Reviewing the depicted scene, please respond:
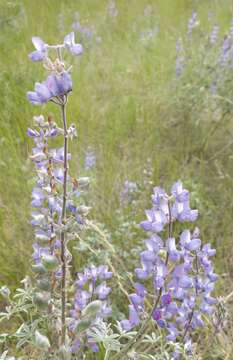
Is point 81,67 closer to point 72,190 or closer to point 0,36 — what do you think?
point 0,36

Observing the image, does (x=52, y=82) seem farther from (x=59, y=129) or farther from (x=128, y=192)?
(x=128, y=192)

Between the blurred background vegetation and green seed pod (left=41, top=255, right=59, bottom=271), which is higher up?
the blurred background vegetation

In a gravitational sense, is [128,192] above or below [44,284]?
above

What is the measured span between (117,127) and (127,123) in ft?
0.35

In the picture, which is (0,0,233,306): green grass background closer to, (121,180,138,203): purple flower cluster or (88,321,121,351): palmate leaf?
(121,180,138,203): purple flower cluster

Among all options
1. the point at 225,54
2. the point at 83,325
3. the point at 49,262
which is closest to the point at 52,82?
the point at 49,262

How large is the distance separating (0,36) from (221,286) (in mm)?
2107

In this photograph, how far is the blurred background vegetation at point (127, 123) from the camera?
2.10 meters

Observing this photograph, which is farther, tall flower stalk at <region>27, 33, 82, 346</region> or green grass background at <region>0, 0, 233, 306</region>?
green grass background at <region>0, 0, 233, 306</region>

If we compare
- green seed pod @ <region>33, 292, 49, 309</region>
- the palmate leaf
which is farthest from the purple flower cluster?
green seed pod @ <region>33, 292, 49, 309</region>

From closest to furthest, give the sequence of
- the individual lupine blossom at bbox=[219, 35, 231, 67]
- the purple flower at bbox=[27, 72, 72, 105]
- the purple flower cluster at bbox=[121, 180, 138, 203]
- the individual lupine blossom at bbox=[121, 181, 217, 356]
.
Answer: the purple flower at bbox=[27, 72, 72, 105]
the individual lupine blossom at bbox=[121, 181, 217, 356]
the purple flower cluster at bbox=[121, 180, 138, 203]
the individual lupine blossom at bbox=[219, 35, 231, 67]

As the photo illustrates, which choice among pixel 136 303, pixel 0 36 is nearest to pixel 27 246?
pixel 136 303

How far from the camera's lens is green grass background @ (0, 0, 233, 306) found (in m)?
2.12

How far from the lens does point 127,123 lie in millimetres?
2785
